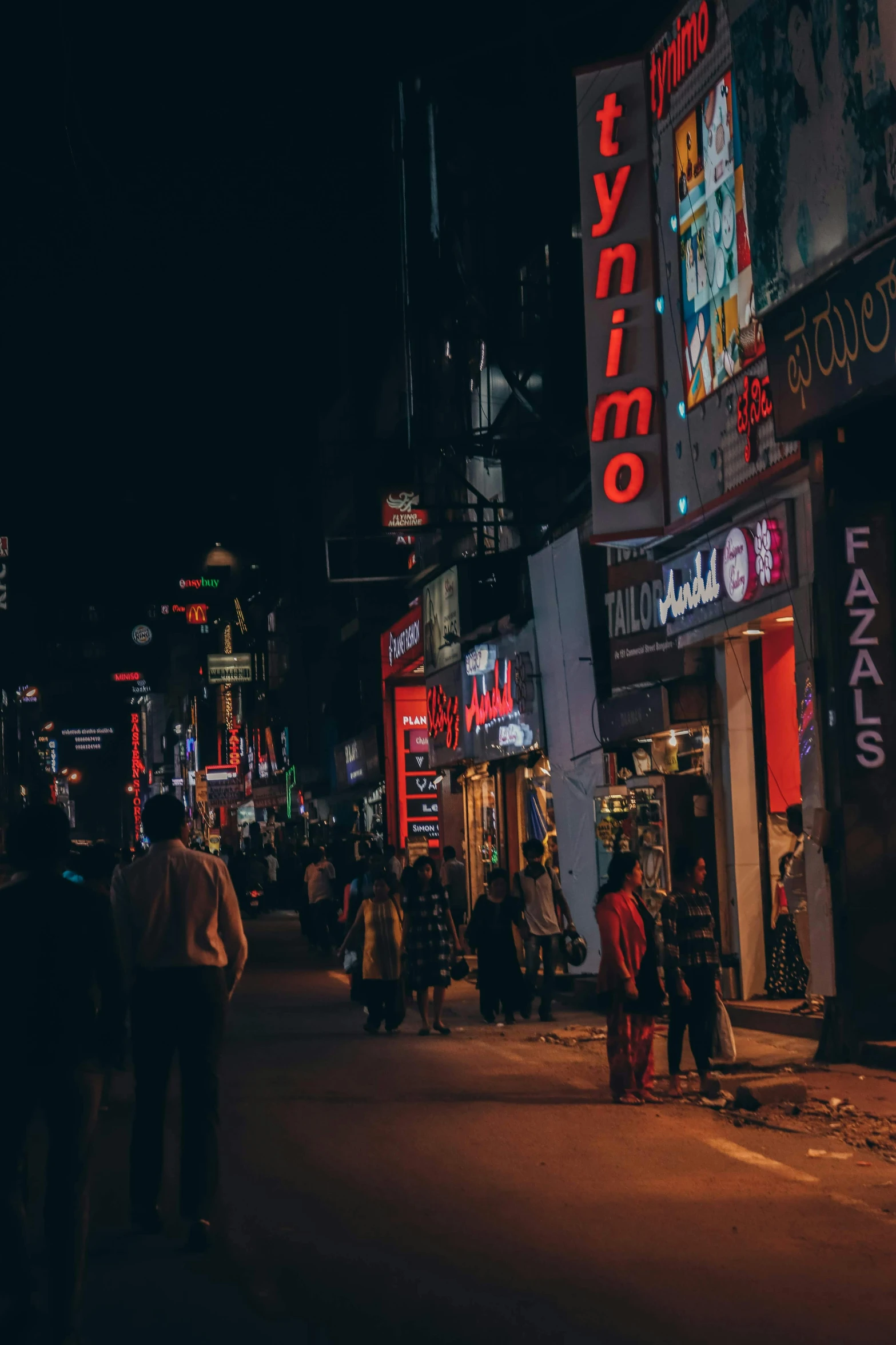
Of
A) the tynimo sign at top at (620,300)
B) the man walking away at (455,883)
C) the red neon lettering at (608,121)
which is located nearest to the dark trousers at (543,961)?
the tynimo sign at top at (620,300)

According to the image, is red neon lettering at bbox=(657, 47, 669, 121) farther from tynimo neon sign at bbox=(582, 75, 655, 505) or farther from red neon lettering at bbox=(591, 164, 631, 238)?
red neon lettering at bbox=(591, 164, 631, 238)

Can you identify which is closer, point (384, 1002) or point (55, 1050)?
point (55, 1050)

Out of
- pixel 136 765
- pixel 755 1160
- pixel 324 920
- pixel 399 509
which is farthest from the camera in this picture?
pixel 136 765

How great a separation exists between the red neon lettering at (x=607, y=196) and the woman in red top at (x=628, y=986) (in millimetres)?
8869

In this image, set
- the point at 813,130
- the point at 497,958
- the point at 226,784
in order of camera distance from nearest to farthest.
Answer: the point at 813,130, the point at 497,958, the point at 226,784

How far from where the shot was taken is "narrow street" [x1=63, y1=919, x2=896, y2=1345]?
600 cm

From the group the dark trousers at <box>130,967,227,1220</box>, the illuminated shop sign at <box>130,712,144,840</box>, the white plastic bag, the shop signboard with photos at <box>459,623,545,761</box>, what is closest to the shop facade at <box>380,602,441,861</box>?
the shop signboard with photos at <box>459,623,545,761</box>

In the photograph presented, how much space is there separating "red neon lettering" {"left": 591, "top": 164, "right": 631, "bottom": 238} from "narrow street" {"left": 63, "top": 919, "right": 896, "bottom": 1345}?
1006cm

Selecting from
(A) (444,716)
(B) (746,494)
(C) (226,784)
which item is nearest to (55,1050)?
(B) (746,494)

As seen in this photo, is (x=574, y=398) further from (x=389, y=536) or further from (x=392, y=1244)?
(x=392, y=1244)

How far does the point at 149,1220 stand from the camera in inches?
301

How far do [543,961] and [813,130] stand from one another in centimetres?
985

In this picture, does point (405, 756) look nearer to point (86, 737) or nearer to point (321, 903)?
point (321, 903)

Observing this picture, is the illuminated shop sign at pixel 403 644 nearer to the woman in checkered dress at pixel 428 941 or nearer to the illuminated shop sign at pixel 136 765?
the woman in checkered dress at pixel 428 941
